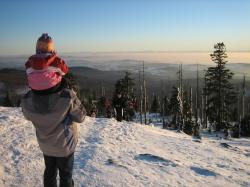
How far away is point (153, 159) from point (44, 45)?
18.3 ft

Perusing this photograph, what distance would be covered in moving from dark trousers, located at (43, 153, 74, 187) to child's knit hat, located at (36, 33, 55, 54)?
145 centimetres

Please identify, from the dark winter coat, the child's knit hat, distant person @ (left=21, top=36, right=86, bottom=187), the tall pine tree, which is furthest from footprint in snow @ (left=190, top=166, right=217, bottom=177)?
the tall pine tree

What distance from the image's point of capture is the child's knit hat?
Answer: 4.85 meters

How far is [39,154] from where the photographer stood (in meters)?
8.92

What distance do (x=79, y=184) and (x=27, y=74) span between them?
296 centimetres

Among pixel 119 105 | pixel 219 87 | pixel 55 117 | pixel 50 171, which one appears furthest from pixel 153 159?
pixel 219 87

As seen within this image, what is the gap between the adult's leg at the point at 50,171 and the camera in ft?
17.2

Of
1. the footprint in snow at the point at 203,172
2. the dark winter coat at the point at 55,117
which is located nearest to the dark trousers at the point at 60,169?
the dark winter coat at the point at 55,117

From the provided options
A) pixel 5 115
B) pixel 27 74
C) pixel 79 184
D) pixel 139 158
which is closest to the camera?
pixel 27 74

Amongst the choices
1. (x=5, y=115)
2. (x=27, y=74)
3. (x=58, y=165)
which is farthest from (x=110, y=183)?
(x=5, y=115)

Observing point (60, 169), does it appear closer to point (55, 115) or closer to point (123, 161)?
point (55, 115)

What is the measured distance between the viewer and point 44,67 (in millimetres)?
4762

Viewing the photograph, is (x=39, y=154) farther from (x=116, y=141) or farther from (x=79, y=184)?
(x=116, y=141)

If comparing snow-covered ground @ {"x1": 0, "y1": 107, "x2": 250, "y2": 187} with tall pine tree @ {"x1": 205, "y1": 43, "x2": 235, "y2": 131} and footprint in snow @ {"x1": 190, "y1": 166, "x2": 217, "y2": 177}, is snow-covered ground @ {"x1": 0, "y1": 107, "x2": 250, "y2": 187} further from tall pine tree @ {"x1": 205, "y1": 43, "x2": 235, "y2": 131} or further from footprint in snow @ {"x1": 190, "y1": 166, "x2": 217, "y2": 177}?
tall pine tree @ {"x1": 205, "y1": 43, "x2": 235, "y2": 131}
